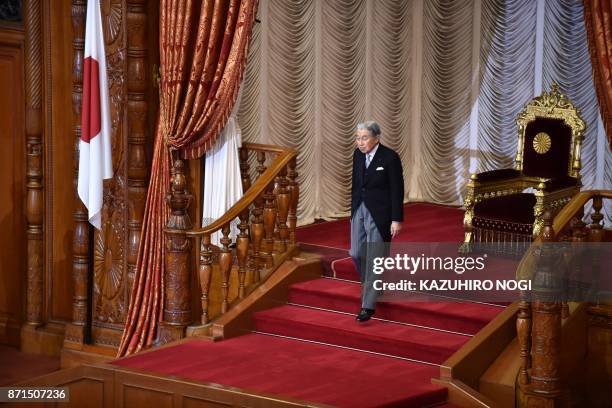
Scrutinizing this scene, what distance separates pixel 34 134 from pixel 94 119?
704 millimetres

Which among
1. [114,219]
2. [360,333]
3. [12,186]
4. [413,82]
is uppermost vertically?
[413,82]

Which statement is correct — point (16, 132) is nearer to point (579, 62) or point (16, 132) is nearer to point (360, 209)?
point (360, 209)

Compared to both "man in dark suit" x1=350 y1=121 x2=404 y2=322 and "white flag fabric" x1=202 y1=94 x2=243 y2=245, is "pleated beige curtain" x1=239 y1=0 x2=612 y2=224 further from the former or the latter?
"man in dark suit" x1=350 y1=121 x2=404 y2=322

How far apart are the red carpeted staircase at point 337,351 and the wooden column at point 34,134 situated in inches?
68.5

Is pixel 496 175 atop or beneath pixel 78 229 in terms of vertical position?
atop

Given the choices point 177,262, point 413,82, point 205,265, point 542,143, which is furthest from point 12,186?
point 542,143

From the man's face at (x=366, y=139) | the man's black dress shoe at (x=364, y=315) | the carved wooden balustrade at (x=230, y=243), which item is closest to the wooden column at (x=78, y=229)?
the carved wooden balustrade at (x=230, y=243)

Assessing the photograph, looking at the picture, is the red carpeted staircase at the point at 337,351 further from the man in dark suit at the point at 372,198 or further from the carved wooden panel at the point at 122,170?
the carved wooden panel at the point at 122,170

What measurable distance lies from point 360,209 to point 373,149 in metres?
0.39

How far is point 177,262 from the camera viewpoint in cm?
793

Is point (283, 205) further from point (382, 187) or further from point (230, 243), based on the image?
point (382, 187)

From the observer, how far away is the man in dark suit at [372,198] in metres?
7.33

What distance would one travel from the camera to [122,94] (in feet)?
27.1

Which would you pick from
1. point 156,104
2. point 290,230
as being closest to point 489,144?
point 290,230
